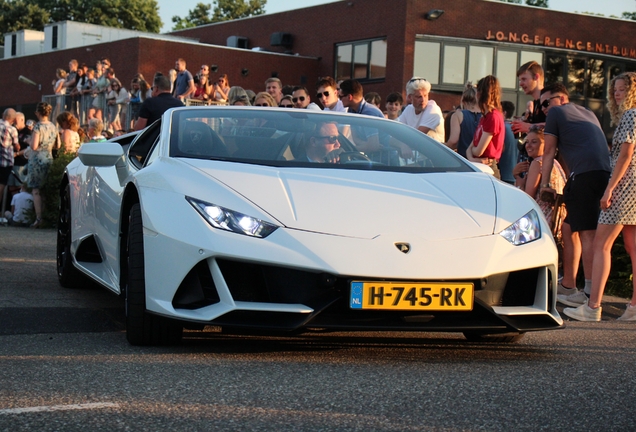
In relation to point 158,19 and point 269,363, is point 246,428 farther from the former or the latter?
point 158,19

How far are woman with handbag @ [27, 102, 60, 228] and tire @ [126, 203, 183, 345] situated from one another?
10.8 meters

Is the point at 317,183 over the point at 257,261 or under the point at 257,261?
over

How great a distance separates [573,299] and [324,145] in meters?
3.10

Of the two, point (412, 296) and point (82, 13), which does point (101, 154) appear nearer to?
point (412, 296)

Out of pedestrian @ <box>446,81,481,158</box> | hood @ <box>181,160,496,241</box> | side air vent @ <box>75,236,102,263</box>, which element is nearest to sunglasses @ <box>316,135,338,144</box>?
hood @ <box>181,160,496,241</box>

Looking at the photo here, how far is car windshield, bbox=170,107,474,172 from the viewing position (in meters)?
5.33

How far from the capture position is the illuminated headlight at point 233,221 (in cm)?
446

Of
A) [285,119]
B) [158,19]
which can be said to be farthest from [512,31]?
[158,19]

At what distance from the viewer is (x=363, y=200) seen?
4.77 m

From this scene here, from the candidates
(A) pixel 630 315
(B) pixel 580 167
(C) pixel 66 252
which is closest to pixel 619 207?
(B) pixel 580 167

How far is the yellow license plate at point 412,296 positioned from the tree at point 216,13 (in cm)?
8901

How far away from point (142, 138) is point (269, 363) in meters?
2.43

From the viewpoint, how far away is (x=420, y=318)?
4500mm

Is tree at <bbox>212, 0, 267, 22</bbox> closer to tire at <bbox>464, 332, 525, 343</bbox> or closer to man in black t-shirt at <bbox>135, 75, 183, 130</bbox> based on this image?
man in black t-shirt at <bbox>135, 75, 183, 130</bbox>
